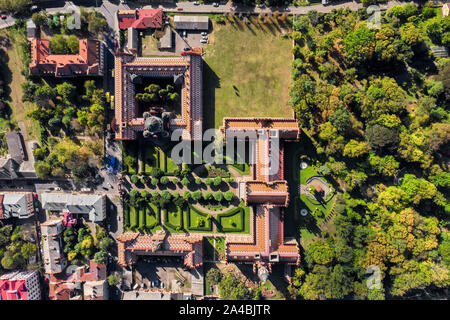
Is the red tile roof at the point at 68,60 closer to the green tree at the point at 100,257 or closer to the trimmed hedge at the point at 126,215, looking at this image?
the trimmed hedge at the point at 126,215

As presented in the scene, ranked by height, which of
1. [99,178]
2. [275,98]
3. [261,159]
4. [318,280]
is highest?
[275,98]

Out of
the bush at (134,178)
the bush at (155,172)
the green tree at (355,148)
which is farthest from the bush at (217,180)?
the green tree at (355,148)

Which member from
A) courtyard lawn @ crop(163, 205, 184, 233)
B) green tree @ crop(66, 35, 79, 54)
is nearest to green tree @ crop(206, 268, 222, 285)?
courtyard lawn @ crop(163, 205, 184, 233)

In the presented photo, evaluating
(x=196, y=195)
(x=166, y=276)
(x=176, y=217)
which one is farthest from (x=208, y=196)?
(x=166, y=276)

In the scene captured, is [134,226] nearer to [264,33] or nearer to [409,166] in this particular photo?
[264,33]

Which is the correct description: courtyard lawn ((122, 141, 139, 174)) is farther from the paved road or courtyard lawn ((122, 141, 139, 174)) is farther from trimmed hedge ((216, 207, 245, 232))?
the paved road

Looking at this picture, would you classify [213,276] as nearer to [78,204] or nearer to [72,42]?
[78,204]

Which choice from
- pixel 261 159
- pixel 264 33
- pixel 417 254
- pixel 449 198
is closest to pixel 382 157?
pixel 449 198
